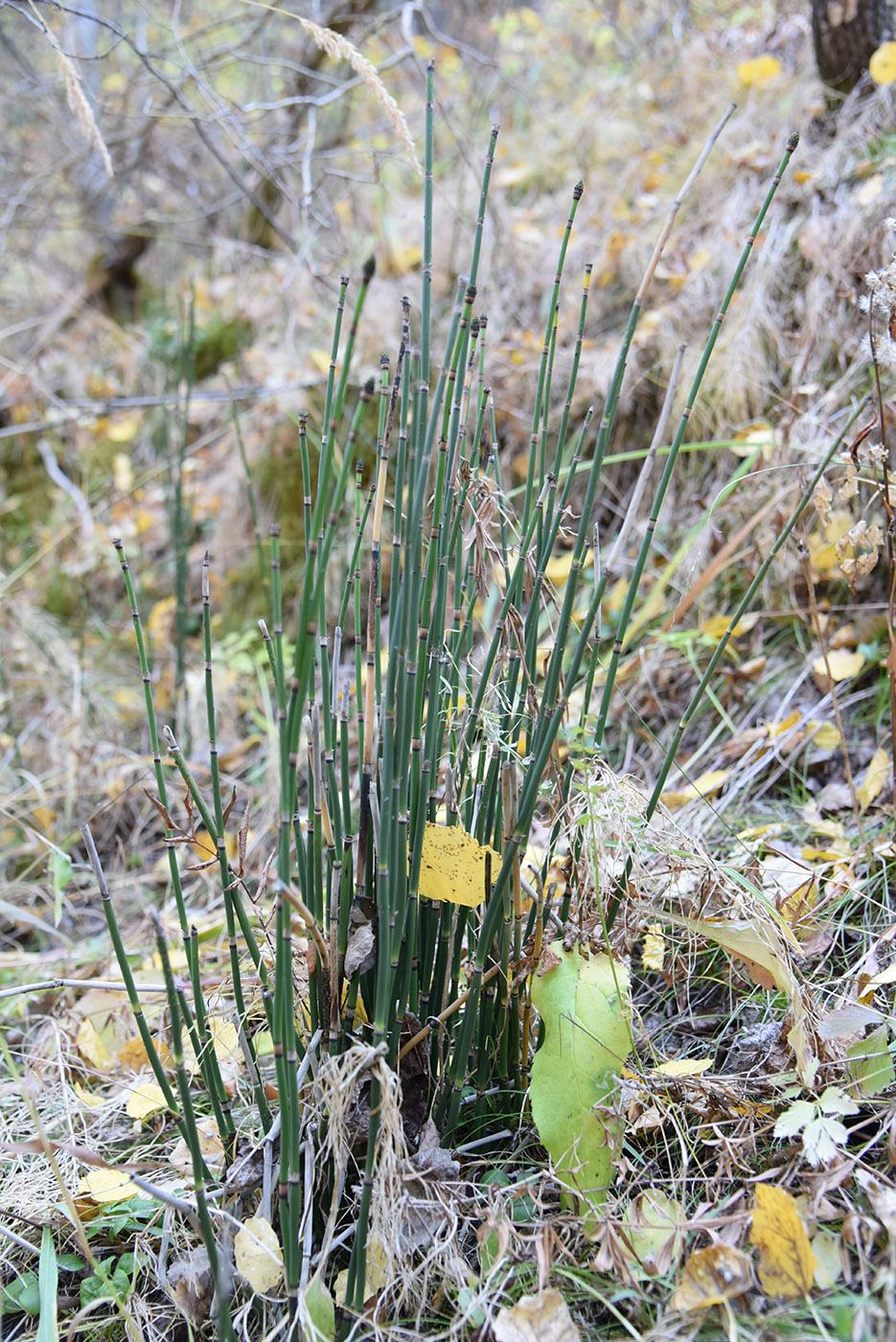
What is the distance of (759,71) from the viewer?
2.11m

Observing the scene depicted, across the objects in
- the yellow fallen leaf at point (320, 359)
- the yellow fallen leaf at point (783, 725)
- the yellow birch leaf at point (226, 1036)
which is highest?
the yellow fallen leaf at point (320, 359)

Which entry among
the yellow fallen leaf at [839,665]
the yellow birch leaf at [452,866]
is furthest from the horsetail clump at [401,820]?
the yellow fallen leaf at [839,665]

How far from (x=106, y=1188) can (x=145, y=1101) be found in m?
0.14

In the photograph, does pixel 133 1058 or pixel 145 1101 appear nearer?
pixel 145 1101

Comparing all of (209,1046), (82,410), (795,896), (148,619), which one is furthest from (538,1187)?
(82,410)

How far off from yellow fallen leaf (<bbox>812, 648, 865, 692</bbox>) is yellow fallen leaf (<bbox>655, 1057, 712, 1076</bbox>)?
0.69 metres

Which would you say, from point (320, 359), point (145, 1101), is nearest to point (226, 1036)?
point (145, 1101)

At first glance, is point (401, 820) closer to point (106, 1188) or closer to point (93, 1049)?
point (106, 1188)

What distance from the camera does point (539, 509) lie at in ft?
2.63

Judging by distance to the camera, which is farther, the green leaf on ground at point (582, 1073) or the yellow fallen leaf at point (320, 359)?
the yellow fallen leaf at point (320, 359)

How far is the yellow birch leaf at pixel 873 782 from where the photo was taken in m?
1.15

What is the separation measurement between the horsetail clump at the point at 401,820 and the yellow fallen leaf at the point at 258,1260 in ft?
0.05

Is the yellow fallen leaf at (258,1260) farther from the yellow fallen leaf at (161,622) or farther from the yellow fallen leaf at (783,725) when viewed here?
the yellow fallen leaf at (161,622)

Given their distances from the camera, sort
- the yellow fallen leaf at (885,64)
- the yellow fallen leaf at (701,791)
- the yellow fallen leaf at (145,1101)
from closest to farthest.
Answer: the yellow fallen leaf at (145,1101) < the yellow fallen leaf at (701,791) < the yellow fallen leaf at (885,64)
